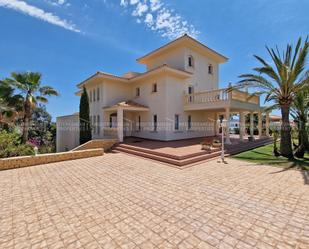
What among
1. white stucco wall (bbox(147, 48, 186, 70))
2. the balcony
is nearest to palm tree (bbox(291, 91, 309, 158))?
the balcony

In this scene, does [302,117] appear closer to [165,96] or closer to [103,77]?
[165,96]

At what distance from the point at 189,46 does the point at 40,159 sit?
15709mm

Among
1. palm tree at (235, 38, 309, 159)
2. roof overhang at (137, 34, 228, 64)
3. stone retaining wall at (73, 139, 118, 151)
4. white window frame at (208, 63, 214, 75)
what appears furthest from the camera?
white window frame at (208, 63, 214, 75)

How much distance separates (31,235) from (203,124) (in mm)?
17035

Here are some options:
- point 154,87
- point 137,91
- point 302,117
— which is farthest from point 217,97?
point 137,91

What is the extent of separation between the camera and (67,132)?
19.9 metres

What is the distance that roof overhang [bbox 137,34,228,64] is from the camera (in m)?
15.7

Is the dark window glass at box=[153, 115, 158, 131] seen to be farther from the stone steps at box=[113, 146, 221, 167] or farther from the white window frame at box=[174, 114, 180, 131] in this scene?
the stone steps at box=[113, 146, 221, 167]

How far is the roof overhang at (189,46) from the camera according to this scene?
51.6 ft

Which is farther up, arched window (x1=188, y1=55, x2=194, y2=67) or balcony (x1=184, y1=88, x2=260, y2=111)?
arched window (x1=188, y1=55, x2=194, y2=67)

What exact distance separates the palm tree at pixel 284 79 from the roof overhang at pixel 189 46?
6.84 m

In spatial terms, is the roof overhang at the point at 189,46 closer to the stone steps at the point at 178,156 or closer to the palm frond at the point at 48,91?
the palm frond at the point at 48,91

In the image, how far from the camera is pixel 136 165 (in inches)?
358

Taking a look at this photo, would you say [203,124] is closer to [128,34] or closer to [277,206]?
[128,34]
